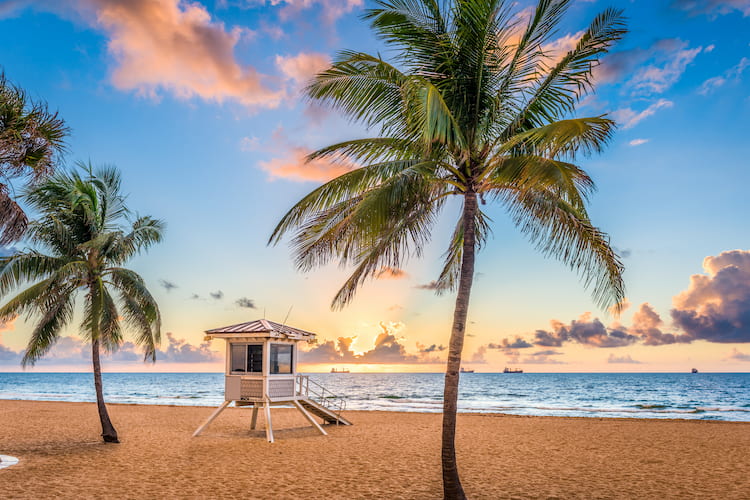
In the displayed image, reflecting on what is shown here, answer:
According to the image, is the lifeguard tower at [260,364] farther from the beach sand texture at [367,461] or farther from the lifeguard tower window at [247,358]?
the beach sand texture at [367,461]

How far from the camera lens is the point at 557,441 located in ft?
49.0

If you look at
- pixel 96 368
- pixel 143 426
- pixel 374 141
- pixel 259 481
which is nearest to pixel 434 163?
pixel 374 141

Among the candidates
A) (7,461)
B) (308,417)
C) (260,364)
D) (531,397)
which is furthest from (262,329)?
(531,397)

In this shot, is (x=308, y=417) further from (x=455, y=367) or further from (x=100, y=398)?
(x=455, y=367)

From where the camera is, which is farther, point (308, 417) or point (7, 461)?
point (308, 417)

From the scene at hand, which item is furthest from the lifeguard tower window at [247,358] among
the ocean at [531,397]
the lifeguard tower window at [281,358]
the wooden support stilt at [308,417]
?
the ocean at [531,397]

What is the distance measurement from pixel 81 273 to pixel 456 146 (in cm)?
941

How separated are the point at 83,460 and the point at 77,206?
5410 mm

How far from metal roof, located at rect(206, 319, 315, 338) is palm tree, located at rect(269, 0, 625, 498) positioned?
6.39 m

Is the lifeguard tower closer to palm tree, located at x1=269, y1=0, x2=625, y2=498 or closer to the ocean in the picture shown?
palm tree, located at x1=269, y1=0, x2=625, y2=498

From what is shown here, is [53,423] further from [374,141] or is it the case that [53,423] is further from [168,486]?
[374,141]

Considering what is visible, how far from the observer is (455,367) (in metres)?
7.30

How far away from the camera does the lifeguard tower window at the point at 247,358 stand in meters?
14.6

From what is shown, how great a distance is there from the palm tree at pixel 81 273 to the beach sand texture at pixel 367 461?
2.45 meters
